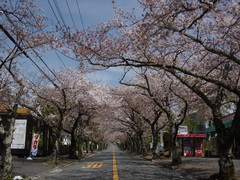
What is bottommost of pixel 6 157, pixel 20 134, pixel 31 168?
pixel 31 168

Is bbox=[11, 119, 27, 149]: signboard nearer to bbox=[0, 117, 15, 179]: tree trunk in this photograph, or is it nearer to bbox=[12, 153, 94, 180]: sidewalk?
bbox=[12, 153, 94, 180]: sidewalk

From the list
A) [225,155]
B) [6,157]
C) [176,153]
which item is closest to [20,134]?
[176,153]

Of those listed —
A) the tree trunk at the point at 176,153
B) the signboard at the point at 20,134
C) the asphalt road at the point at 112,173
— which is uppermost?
the signboard at the point at 20,134

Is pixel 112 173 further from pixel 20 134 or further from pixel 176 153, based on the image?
pixel 20 134

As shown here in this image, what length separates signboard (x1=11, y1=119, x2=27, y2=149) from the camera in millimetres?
28250

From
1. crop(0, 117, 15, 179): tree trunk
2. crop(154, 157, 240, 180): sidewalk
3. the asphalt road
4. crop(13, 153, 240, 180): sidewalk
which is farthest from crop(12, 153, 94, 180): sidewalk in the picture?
crop(154, 157, 240, 180): sidewalk

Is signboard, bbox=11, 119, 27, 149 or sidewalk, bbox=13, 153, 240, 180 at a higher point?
signboard, bbox=11, 119, 27, 149

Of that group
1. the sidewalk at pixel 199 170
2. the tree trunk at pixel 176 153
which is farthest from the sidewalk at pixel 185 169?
the tree trunk at pixel 176 153

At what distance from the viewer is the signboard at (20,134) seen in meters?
28.2

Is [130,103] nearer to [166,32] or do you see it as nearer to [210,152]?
[210,152]

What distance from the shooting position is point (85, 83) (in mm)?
25047

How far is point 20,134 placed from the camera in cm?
2858

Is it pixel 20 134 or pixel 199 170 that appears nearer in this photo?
pixel 199 170

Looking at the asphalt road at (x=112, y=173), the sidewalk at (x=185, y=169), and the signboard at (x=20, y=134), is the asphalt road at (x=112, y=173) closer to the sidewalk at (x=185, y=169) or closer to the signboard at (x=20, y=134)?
the sidewalk at (x=185, y=169)
